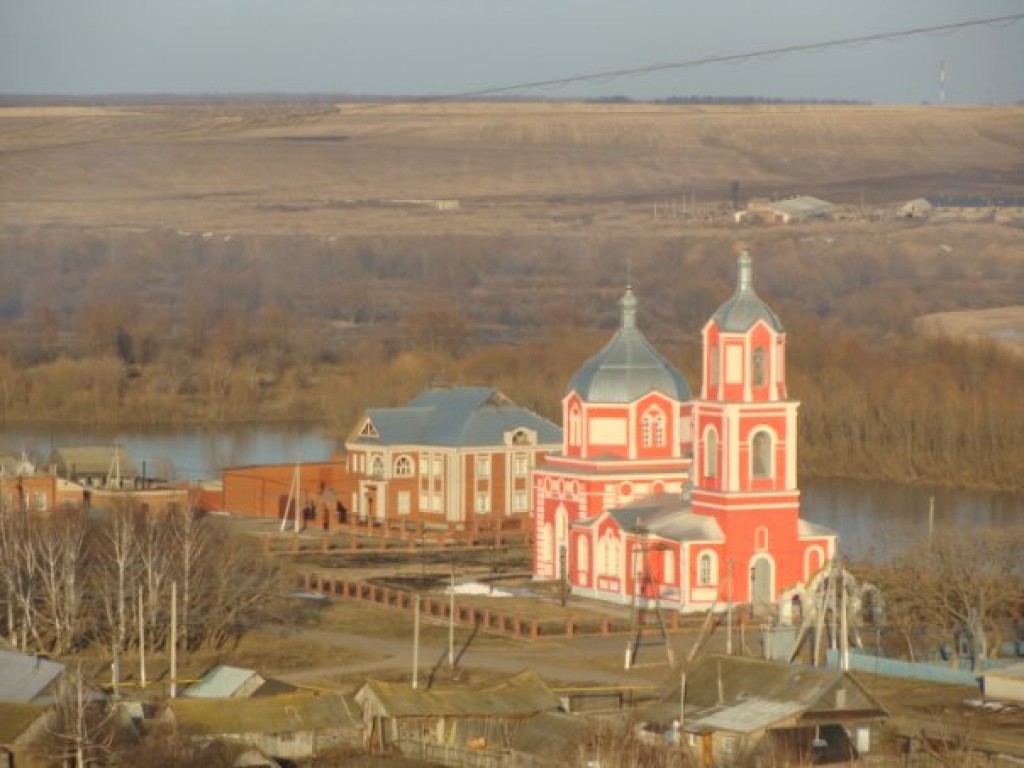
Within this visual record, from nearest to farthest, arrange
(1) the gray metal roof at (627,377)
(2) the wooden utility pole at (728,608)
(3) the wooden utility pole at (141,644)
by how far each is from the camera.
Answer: (3) the wooden utility pole at (141,644), (2) the wooden utility pole at (728,608), (1) the gray metal roof at (627,377)

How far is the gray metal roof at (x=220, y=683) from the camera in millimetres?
21078

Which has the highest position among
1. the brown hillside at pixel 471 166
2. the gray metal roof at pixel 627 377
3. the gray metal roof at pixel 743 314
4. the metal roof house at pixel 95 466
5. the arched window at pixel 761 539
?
the brown hillside at pixel 471 166

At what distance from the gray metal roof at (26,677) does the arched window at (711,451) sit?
7.11 metres

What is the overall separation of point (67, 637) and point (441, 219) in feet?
176

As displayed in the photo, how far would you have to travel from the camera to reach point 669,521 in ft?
87.8

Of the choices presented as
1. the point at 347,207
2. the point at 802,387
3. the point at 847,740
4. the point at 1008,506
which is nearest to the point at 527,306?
the point at 347,207

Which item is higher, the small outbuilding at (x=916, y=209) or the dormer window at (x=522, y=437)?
the small outbuilding at (x=916, y=209)

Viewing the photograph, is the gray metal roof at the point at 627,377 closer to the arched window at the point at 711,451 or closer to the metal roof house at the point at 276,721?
the arched window at the point at 711,451

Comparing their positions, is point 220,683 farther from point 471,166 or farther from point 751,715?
point 471,166

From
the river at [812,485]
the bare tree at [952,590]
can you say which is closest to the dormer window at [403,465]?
the river at [812,485]

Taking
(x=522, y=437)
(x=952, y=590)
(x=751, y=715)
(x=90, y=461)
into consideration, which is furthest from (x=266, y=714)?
(x=90, y=461)

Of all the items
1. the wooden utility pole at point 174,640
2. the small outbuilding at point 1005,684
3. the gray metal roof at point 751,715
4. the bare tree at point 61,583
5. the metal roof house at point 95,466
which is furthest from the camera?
the metal roof house at point 95,466

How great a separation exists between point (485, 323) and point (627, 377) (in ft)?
112

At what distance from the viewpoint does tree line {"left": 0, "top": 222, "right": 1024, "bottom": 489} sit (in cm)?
4059
